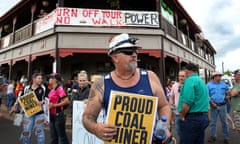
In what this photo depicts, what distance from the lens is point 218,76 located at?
20.6 ft

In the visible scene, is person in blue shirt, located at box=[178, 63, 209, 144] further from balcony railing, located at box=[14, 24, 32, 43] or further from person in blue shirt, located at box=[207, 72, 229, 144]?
balcony railing, located at box=[14, 24, 32, 43]

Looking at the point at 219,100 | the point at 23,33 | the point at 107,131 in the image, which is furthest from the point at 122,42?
the point at 23,33

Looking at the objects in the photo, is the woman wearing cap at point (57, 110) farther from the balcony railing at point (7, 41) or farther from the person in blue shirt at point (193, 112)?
the balcony railing at point (7, 41)

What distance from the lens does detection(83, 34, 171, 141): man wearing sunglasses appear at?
2018 millimetres

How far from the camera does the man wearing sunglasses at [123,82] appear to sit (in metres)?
2.02

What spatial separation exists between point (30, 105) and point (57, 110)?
0.61 m

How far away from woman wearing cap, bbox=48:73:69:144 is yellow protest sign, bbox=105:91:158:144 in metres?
3.07

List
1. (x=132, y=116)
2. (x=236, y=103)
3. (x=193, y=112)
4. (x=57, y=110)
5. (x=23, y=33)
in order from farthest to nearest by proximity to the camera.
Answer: (x=23, y=33)
(x=236, y=103)
(x=57, y=110)
(x=193, y=112)
(x=132, y=116)

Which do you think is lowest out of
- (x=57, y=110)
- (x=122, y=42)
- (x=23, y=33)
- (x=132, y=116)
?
(x=57, y=110)

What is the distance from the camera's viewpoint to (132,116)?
1.96 metres

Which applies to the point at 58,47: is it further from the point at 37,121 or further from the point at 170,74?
the point at 170,74

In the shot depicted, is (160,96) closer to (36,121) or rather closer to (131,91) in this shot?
(131,91)

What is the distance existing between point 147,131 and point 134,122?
0.14m

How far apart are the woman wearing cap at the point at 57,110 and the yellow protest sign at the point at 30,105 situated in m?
0.31
